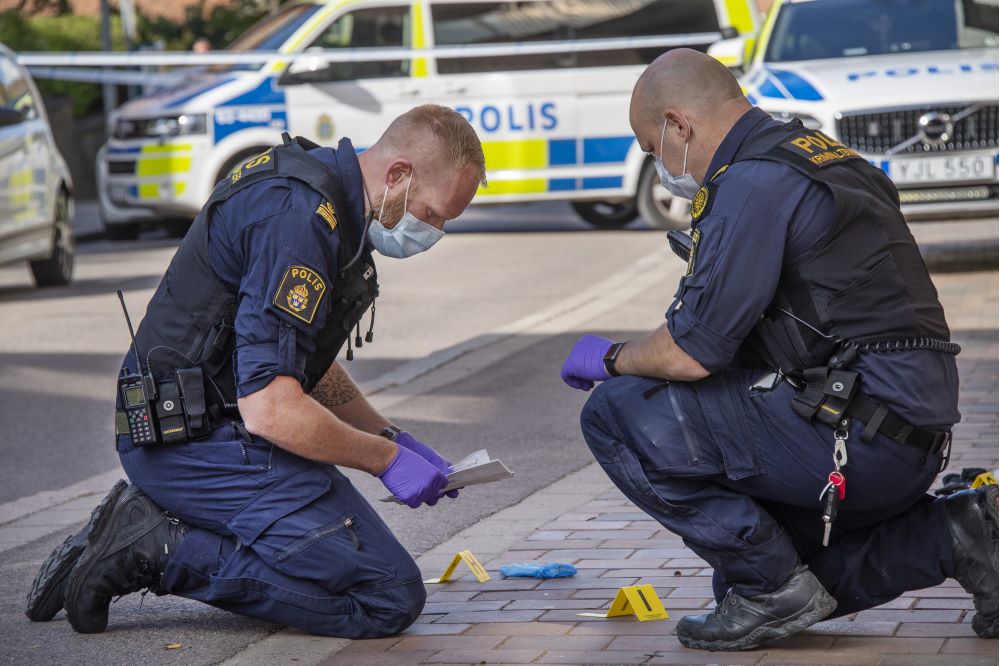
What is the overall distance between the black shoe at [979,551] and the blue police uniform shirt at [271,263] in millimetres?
1600

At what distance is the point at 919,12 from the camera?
38.8ft

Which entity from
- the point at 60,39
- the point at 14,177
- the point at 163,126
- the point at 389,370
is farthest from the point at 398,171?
the point at 60,39

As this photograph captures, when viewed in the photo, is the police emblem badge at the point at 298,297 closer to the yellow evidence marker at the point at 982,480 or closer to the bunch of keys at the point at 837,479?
the bunch of keys at the point at 837,479

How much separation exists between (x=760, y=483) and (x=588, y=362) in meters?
0.51

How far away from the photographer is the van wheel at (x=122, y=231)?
54.8 ft

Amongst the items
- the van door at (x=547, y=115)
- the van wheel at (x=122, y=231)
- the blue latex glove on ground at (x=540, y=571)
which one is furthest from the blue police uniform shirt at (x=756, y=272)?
the van wheel at (x=122, y=231)

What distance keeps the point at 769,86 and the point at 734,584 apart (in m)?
7.85

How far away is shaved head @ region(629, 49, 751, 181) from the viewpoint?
3.89 metres

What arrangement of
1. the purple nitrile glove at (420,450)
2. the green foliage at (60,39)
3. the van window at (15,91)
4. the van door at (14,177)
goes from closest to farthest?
1. the purple nitrile glove at (420,450)
2. the van door at (14,177)
3. the van window at (15,91)
4. the green foliage at (60,39)

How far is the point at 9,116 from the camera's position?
11.4 meters

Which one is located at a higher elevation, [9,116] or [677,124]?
[677,124]

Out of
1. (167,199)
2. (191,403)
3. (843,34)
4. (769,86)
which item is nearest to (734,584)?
(191,403)

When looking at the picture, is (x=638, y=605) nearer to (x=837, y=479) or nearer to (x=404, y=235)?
(x=837, y=479)

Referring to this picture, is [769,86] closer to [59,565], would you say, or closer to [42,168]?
[42,168]
